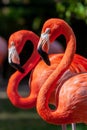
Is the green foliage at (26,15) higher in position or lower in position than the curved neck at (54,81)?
lower

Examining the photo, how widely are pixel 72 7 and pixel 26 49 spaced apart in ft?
19.8

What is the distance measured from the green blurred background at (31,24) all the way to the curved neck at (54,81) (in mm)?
2059

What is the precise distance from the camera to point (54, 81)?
4.59m

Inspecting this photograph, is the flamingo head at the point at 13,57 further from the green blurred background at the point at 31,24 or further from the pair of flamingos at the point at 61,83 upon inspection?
the green blurred background at the point at 31,24

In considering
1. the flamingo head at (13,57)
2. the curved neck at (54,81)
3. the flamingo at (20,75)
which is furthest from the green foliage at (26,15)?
the curved neck at (54,81)

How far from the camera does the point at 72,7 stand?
6.92 m

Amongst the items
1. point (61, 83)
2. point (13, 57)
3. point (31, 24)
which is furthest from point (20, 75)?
point (31, 24)

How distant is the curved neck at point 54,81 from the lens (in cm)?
450

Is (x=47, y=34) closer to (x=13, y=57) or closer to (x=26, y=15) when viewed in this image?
(x=13, y=57)

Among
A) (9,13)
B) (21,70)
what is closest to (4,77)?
(9,13)

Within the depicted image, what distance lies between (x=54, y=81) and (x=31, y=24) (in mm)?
9195

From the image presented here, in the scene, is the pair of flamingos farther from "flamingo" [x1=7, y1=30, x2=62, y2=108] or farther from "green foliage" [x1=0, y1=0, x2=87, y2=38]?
"green foliage" [x1=0, y1=0, x2=87, y2=38]

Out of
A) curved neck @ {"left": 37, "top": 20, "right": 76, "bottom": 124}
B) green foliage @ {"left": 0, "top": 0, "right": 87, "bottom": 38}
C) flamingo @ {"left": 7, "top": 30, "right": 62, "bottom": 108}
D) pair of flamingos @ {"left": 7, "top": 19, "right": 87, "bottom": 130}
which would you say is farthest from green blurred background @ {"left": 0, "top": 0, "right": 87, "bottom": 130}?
curved neck @ {"left": 37, "top": 20, "right": 76, "bottom": 124}

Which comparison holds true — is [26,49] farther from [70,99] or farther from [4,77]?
[70,99]
